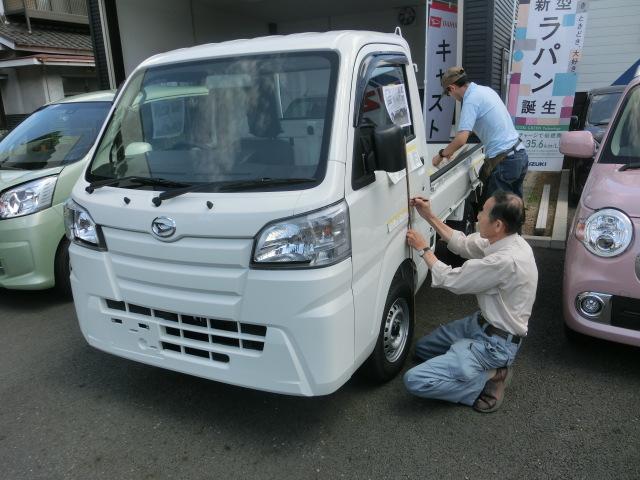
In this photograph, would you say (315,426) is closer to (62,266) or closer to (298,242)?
(298,242)

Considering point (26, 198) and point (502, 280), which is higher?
point (26, 198)

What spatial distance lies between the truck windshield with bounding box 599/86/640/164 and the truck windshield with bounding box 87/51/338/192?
7.70 feet

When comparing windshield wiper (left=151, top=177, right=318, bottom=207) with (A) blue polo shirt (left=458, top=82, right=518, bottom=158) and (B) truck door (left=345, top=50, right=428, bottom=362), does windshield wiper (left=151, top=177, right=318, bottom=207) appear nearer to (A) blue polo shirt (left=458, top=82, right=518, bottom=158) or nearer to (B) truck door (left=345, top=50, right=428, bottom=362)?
(B) truck door (left=345, top=50, right=428, bottom=362)

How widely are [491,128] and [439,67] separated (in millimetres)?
2823

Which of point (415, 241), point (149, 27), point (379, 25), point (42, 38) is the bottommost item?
point (415, 241)

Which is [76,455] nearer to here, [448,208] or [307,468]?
[307,468]

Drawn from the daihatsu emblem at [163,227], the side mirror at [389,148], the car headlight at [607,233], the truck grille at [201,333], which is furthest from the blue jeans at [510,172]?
the daihatsu emblem at [163,227]

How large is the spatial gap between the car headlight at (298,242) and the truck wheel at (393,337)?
0.72 meters

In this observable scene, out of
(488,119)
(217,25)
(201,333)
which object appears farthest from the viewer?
(217,25)

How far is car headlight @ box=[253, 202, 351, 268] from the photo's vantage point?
2205 millimetres

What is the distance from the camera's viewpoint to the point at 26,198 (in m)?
4.13

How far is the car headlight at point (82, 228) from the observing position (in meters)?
2.65

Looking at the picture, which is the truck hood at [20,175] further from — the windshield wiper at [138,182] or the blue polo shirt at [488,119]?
the blue polo shirt at [488,119]

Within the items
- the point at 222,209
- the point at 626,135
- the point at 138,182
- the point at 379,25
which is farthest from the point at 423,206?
the point at 379,25
